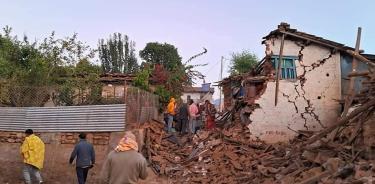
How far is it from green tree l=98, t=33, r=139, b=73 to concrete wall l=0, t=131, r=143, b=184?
3250 centimetres

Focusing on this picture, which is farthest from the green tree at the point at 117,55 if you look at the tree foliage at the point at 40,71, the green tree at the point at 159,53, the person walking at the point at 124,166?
Result: the person walking at the point at 124,166

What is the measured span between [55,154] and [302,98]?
10.4 meters

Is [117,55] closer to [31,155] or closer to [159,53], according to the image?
[159,53]

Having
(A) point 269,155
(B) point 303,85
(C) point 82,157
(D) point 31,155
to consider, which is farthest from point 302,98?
(D) point 31,155

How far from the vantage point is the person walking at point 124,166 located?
5887 mm

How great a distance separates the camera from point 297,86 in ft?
59.7

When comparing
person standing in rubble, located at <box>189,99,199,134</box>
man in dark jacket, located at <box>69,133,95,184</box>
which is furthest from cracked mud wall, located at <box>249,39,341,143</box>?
man in dark jacket, located at <box>69,133,95,184</box>

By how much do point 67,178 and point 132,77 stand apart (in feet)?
35.6

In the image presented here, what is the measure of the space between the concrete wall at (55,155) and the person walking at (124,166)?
7059 mm

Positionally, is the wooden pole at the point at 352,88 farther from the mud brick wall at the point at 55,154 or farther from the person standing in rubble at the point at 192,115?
the mud brick wall at the point at 55,154

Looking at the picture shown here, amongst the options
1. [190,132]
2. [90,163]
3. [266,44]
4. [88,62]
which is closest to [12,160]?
[90,163]

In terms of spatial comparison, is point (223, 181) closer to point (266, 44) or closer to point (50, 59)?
point (266, 44)

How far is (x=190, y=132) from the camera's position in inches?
720

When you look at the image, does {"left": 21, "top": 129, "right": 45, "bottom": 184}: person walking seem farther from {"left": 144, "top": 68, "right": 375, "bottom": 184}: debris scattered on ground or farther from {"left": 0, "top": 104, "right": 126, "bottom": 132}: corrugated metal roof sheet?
{"left": 144, "top": 68, "right": 375, "bottom": 184}: debris scattered on ground
